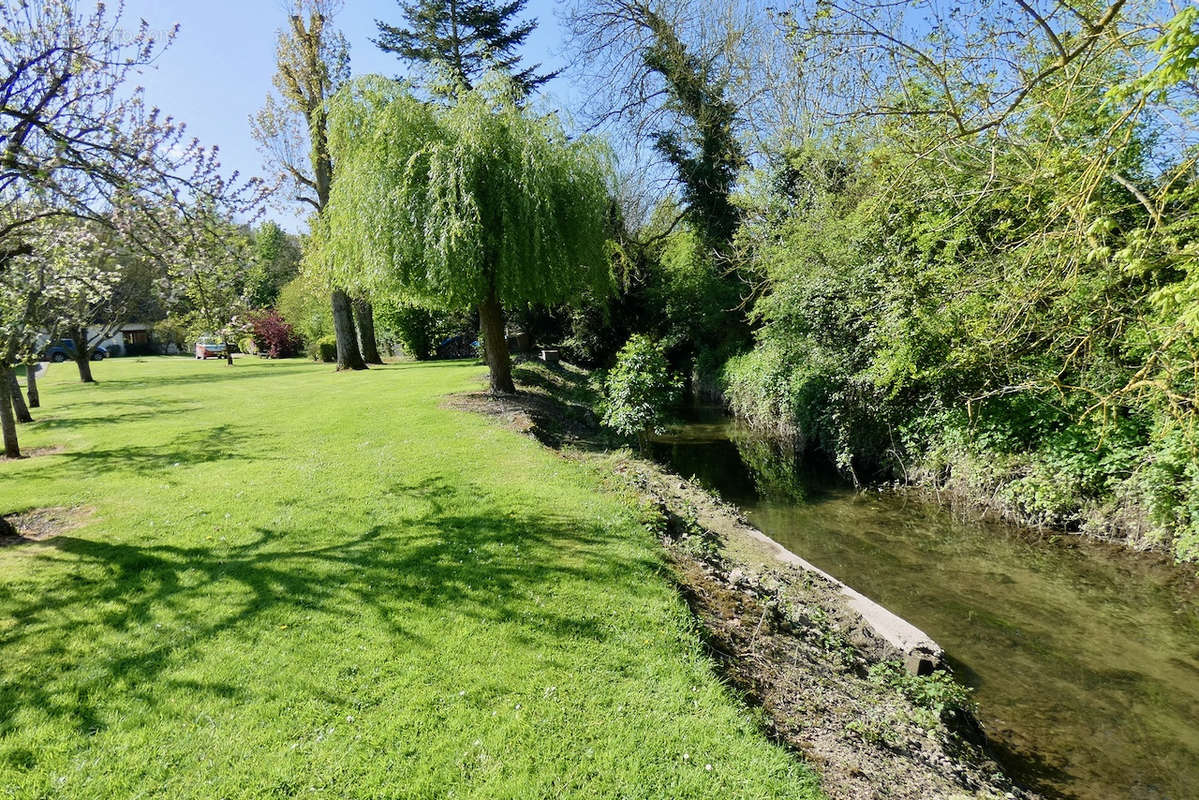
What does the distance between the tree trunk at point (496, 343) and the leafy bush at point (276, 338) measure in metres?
26.2

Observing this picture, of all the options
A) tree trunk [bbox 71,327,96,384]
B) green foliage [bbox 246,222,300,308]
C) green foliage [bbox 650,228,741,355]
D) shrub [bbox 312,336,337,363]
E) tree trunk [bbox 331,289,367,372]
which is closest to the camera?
tree trunk [bbox 71,327,96,384]

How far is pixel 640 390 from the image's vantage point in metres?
10.5

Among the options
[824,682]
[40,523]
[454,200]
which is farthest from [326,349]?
[824,682]

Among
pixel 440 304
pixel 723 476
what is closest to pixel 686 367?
pixel 723 476

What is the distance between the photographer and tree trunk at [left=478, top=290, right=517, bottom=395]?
12969 millimetres

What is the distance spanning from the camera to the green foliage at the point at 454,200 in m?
11.1

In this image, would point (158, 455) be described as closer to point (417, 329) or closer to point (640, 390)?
point (640, 390)

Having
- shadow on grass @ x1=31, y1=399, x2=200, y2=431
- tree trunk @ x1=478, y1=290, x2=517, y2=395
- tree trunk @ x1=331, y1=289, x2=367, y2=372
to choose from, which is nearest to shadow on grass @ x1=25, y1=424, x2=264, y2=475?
shadow on grass @ x1=31, y1=399, x2=200, y2=431

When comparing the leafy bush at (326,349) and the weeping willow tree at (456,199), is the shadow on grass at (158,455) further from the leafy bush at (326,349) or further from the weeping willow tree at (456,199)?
the leafy bush at (326,349)

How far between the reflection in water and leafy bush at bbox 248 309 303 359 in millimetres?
33017

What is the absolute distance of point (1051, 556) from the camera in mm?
7426

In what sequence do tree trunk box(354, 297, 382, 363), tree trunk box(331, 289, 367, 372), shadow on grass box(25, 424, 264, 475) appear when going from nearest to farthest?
shadow on grass box(25, 424, 264, 475) < tree trunk box(331, 289, 367, 372) < tree trunk box(354, 297, 382, 363)

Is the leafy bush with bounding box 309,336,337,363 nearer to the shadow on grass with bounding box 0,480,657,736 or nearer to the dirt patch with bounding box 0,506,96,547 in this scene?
the dirt patch with bounding box 0,506,96,547

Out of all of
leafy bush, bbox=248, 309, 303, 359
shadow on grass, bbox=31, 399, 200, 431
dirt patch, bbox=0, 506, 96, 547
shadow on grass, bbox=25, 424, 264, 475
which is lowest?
dirt patch, bbox=0, 506, 96, 547
